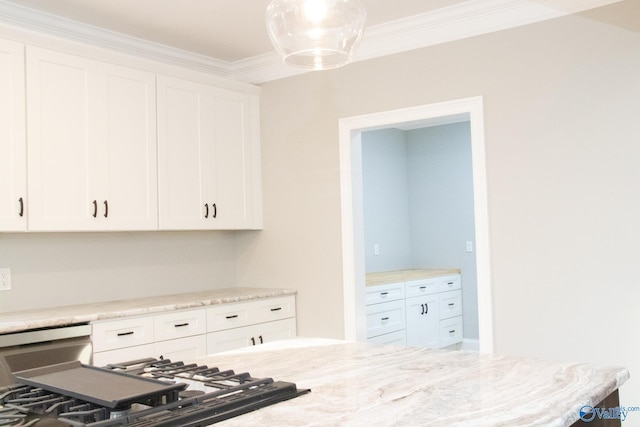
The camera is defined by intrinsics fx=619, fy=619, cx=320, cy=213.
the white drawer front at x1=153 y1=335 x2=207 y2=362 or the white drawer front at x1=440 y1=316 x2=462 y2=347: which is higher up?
the white drawer front at x1=153 y1=335 x2=207 y2=362

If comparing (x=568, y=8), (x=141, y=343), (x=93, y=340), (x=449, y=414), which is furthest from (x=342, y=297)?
(x=449, y=414)

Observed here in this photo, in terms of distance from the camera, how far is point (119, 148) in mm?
3666

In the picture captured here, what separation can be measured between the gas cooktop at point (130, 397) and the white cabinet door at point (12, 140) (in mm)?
1805

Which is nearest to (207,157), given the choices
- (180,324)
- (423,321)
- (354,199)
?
(354,199)

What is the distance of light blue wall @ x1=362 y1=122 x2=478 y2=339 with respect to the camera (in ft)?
20.5

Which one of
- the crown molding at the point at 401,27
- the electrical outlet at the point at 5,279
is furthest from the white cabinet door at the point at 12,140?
the electrical outlet at the point at 5,279

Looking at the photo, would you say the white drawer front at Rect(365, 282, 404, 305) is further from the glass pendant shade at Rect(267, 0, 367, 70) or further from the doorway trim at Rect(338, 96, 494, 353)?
the glass pendant shade at Rect(267, 0, 367, 70)

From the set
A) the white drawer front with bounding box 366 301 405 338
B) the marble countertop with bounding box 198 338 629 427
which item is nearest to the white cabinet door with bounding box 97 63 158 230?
the marble countertop with bounding box 198 338 629 427

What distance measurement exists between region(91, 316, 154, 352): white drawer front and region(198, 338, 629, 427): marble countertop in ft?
4.68

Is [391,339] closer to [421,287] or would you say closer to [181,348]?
[421,287]

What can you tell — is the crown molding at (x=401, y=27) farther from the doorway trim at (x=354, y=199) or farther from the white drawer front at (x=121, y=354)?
the white drawer front at (x=121, y=354)

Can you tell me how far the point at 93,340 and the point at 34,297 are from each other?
2.07ft

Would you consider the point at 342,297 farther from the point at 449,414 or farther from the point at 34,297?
the point at 449,414

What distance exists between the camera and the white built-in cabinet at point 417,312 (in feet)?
16.7
